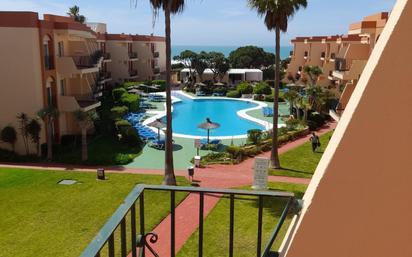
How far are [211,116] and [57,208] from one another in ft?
99.4

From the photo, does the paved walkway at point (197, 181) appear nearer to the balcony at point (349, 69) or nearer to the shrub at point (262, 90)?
the balcony at point (349, 69)

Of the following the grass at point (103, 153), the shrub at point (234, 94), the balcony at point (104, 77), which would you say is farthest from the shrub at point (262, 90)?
the grass at point (103, 153)

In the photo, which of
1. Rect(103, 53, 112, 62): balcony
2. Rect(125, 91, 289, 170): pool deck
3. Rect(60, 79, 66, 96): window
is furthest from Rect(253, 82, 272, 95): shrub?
Rect(60, 79, 66, 96): window

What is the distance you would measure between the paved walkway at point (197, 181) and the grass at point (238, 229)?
0.42 m

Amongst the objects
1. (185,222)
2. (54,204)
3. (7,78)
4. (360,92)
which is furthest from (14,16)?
(360,92)

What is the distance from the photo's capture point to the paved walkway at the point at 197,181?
15.2 metres

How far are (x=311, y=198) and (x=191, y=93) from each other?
2393 inches

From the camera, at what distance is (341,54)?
41.7m

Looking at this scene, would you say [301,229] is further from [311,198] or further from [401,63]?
[401,63]

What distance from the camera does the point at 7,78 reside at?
28156mm

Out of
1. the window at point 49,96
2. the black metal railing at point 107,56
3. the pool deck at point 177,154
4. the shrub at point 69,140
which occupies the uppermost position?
the black metal railing at point 107,56

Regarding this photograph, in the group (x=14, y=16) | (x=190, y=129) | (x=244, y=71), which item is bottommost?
(x=190, y=129)

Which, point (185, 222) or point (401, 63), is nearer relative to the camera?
point (401, 63)

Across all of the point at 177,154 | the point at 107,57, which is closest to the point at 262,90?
the point at 107,57
